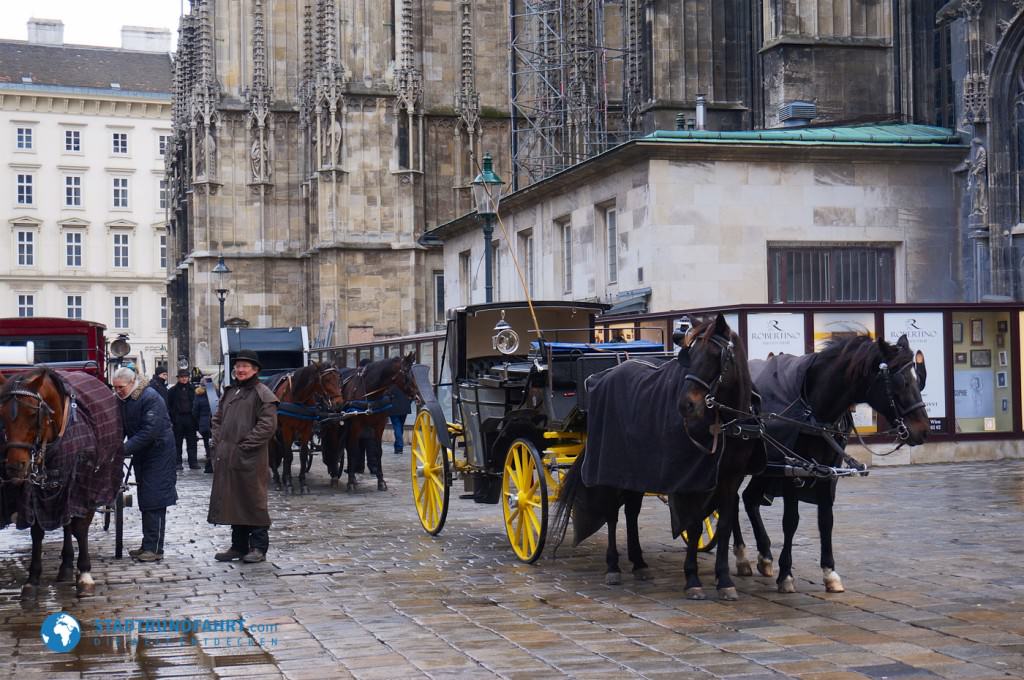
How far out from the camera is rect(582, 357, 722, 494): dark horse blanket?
28.9 ft

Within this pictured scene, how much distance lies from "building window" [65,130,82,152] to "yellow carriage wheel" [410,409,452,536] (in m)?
72.7

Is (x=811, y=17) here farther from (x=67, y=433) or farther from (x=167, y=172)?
(x=167, y=172)

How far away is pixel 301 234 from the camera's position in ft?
167

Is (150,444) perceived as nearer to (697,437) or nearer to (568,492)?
(568,492)

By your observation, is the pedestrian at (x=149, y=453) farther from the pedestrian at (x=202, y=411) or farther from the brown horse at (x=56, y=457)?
the pedestrian at (x=202, y=411)

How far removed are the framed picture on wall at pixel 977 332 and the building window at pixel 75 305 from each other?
68.4 meters

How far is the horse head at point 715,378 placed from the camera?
341 inches

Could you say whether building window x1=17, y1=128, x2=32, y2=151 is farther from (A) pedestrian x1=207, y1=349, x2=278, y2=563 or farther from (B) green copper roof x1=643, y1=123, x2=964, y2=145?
(A) pedestrian x1=207, y1=349, x2=278, y2=563

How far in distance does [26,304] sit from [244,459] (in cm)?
7331

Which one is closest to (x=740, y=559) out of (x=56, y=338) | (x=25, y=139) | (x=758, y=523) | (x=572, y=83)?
(x=758, y=523)

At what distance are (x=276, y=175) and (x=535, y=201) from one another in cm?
2456

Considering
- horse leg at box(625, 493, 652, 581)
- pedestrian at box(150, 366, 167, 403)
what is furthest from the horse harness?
pedestrian at box(150, 366, 167, 403)

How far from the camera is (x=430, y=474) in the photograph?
12.6m

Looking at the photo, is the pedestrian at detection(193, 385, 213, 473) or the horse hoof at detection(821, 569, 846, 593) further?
the pedestrian at detection(193, 385, 213, 473)
